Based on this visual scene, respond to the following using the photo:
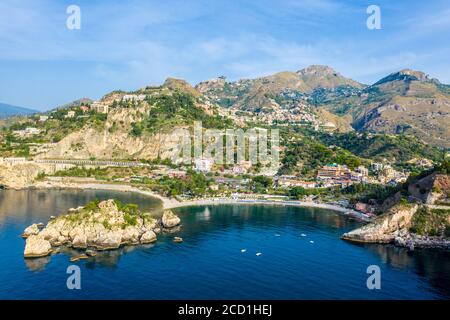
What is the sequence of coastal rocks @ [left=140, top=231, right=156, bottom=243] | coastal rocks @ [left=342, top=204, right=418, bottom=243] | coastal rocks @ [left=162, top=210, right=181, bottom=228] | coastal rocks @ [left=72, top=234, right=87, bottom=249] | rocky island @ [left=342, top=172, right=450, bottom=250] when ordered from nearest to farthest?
coastal rocks @ [left=72, top=234, right=87, bottom=249], coastal rocks @ [left=140, top=231, right=156, bottom=243], rocky island @ [left=342, top=172, right=450, bottom=250], coastal rocks @ [left=342, top=204, right=418, bottom=243], coastal rocks @ [left=162, top=210, right=181, bottom=228]

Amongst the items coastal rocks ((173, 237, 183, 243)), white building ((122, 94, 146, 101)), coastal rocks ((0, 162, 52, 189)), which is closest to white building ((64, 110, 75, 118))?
white building ((122, 94, 146, 101))

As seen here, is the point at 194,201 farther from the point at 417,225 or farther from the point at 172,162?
the point at 417,225

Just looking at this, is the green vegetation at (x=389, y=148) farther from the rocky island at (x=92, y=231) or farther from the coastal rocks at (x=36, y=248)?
the coastal rocks at (x=36, y=248)

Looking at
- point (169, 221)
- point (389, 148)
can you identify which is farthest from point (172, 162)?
point (389, 148)

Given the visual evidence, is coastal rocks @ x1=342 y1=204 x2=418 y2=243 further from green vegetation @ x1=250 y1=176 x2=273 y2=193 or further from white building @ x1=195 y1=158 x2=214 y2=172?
white building @ x1=195 y1=158 x2=214 y2=172

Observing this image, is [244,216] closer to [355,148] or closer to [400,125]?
[355,148]

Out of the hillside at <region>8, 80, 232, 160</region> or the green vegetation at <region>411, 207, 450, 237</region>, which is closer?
the green vegetation at <region>411, 207, 450, 237</region>

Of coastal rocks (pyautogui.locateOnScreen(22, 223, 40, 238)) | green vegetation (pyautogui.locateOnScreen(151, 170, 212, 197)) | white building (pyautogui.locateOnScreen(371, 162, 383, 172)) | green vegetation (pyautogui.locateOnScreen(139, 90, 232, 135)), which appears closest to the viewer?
coastal rocks (pyautogui.locateOnScreen(22, 223, 40, 238))
